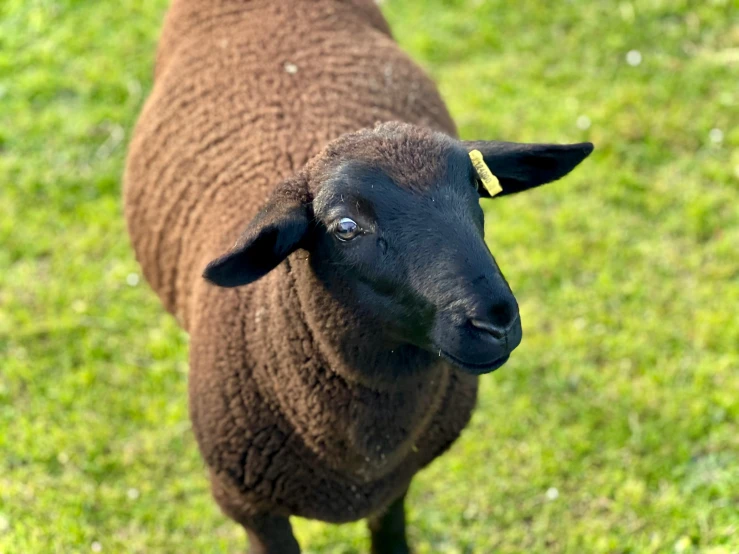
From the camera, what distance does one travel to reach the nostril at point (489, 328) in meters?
2.26

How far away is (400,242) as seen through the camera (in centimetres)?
241

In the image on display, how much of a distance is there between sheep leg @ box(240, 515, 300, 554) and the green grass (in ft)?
Result: 2.74

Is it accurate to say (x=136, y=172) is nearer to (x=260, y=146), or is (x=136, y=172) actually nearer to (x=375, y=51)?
(x=260, y=146)

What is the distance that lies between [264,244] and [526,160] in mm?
954

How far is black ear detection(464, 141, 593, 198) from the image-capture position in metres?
2.69

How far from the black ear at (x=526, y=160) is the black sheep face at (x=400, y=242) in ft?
0.40

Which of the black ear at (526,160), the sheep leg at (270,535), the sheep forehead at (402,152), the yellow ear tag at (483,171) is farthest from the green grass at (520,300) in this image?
the sheep forehead at (402,152)

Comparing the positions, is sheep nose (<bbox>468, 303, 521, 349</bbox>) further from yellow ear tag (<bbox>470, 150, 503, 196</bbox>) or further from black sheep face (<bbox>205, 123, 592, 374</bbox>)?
yellow ear tag (<bbox>470, 150, 503, 196</bbox>)

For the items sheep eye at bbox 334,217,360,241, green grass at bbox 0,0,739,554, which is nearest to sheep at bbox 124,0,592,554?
sheep eye at bbox 334,217,360,241

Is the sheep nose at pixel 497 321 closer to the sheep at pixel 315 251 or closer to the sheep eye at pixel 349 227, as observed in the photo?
the sheep at pixel 315 251

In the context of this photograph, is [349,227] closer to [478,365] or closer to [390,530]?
[478,365]

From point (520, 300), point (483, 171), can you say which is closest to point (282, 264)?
point (483, 171)

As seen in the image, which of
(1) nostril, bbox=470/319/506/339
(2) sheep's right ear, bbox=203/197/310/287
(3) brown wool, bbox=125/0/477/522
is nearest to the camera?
(1) nostril, bbox=470/319/506/339

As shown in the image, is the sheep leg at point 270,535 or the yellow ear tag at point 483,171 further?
the sheep leg at point 270,535
